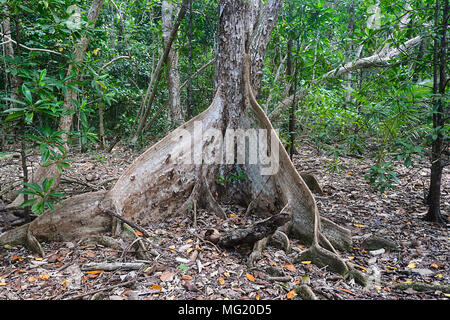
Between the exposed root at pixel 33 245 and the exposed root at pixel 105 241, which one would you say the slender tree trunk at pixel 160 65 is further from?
the exposed root at pixel 33 245

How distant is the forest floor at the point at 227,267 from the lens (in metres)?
2.43

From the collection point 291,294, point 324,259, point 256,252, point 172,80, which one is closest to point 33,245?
point 256,252

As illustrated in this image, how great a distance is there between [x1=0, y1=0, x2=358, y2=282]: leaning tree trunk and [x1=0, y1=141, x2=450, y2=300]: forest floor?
194 millimetres

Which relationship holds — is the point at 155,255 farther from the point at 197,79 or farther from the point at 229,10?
the point at 197,79

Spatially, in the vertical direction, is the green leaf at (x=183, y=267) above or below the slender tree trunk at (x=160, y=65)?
below

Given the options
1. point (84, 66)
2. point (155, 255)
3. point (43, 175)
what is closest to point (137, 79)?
point (43, 175)

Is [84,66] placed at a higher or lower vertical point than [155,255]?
higher

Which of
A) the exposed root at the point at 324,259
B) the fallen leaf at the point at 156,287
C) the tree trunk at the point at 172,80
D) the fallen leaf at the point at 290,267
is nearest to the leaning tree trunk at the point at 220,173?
the exposed root at the point at 324,259

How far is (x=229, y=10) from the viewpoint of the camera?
152 inches

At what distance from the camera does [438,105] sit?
3018 mm

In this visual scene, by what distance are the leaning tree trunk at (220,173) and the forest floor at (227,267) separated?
0.19m

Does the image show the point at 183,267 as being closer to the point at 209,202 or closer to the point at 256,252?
the point at 256,252

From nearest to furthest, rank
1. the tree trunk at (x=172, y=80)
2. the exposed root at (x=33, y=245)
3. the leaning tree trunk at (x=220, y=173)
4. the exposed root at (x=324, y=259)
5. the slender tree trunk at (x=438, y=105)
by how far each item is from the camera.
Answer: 1. the exposed root at (x=324, y=259)
2. the exposed root at (x=33, y=245)
3. the slender tree trunk at (x=438, y=105)
4. the leaning tree trunk at (x=220, y=173)
5. the tree trunk at (x=172, y=80)
